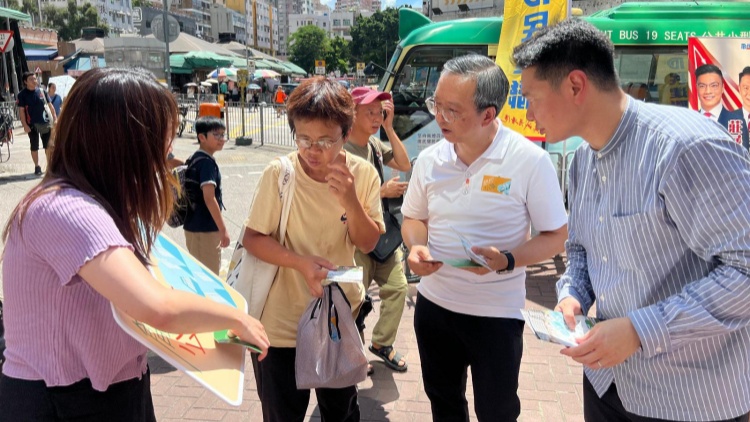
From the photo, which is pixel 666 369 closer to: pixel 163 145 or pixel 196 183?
pixel 163 145

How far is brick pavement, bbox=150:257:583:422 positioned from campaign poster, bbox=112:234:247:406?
1793mm

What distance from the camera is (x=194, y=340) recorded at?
63.0 inches

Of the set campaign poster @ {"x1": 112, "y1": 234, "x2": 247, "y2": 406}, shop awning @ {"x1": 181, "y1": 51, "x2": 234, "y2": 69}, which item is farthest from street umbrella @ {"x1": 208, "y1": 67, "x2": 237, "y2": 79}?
campaign poster @ {"x1": 112, "y1": 234, "x2": 247, "y2": 406}

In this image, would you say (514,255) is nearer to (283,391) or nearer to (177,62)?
(283,391)

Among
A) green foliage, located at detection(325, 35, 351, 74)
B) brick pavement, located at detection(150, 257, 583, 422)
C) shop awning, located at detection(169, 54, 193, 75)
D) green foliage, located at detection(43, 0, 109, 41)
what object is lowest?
brick pavement, located at detection(150, 257, 583, 422)

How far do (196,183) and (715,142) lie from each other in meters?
3.32

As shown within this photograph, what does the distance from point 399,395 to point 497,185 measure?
1.87m

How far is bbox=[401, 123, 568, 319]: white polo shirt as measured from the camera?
94.3 inches

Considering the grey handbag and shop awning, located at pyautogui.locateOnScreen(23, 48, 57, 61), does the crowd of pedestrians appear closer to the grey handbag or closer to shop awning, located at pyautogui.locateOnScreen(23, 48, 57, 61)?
the grey handbag

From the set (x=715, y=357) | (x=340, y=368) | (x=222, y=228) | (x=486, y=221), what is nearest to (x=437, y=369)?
(x=340, y=368)

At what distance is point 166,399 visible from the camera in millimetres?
3578

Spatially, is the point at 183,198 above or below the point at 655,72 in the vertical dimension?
below

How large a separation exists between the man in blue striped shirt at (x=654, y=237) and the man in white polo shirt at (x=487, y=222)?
1.88 ft

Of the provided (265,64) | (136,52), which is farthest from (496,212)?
(265,64)
